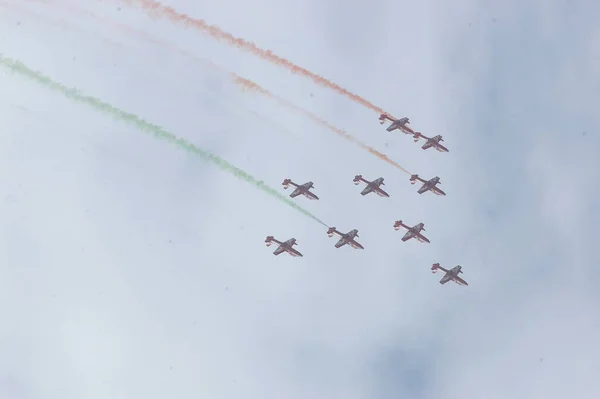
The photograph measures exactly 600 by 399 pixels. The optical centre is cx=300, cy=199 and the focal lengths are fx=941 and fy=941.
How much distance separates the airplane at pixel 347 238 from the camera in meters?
86.9

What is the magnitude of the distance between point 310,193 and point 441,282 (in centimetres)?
1642

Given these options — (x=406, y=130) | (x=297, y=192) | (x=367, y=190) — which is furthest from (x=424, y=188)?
(x=297, y=192)

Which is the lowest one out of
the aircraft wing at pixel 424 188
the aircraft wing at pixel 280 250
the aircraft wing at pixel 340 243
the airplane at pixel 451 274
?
the aircraft wing at pixel 280 250

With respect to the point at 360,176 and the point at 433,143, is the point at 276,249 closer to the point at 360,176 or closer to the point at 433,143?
the point at 360,176

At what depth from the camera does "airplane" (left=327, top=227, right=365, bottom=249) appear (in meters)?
86.9

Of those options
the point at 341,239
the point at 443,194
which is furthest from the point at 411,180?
the point at 341,239

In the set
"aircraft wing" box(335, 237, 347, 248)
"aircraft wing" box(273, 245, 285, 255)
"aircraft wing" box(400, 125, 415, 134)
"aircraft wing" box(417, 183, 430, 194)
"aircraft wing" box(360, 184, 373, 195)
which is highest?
"aircraft wing" box(400, 125, 415, 134)

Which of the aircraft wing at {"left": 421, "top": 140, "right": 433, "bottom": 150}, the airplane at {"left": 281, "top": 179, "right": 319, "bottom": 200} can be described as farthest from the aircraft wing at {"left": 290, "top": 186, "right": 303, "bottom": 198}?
the aircraft wing at {"left": 421, "top": 140, "right": 433, "bottom": 150}

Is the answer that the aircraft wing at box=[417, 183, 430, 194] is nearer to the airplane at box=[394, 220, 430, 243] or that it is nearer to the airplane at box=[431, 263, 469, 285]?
the airplane at box=[394, 220, 430, 243]

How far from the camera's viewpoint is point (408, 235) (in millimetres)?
89875

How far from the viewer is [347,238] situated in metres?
86.9

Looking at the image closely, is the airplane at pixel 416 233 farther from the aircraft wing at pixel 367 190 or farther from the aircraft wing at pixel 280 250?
the aircraft wing at pixel 280 250

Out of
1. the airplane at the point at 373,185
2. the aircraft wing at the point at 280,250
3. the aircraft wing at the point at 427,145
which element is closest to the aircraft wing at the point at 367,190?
the airplane at the point at 373,185

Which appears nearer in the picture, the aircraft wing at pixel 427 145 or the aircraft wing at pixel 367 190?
the aircraft wing at pixel 367 190
